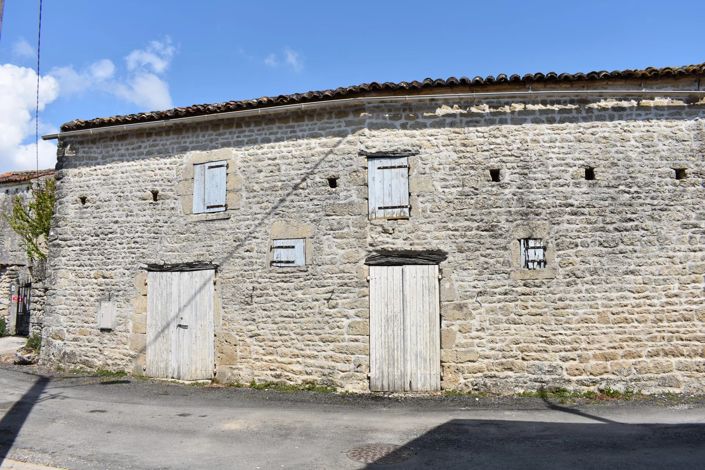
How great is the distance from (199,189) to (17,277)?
10400 mm

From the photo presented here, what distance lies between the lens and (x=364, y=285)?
864cm

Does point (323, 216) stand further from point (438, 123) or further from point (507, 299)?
point (507, 299)

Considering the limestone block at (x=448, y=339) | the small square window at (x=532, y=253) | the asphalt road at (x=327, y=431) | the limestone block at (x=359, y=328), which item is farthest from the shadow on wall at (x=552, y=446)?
the small square window at (x=532, y=253)

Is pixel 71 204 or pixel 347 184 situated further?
pixel 71 204

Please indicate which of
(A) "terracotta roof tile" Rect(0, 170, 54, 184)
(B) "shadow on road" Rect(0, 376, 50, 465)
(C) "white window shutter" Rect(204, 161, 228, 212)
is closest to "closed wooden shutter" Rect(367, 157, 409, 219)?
(C) "white window shutter" Rect(204, 161, 228, 212)

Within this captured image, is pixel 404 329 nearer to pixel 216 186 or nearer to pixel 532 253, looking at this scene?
pixel 532 253

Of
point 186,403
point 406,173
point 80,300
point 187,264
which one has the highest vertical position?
point 406,173

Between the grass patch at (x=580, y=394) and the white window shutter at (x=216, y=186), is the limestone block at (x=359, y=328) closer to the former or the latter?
the grass patch at (x=580, y=394)

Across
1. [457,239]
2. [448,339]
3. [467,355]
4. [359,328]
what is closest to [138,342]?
[359,328]

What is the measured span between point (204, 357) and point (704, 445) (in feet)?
24.8

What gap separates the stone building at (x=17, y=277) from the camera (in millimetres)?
13725

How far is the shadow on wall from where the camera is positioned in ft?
16.0

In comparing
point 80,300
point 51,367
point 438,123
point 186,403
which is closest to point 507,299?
point 438,123

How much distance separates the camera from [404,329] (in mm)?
8516
